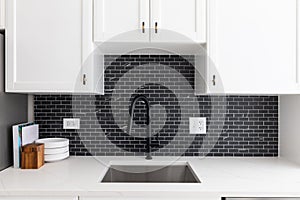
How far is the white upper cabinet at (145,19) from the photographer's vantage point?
1.79m

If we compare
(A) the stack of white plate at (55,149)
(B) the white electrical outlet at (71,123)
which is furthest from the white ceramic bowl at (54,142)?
(B) the white electrical outlet at (71,123)

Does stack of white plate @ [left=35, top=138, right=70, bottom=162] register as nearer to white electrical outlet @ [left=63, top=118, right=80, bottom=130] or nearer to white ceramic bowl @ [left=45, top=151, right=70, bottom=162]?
white ceramic bowl @ [left=45, top=151, right=70, bottom=162]

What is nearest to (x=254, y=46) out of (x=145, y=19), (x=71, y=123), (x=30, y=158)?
(x=145, y=19)

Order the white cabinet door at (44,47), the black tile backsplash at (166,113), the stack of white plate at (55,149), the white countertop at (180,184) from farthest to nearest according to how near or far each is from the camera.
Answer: the black tile backsplash at (166,113)
the stack of white plate at (55,149)
the white cabinet door at (44,47)
the white countertop at (180,184)

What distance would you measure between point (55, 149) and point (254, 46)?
1459 mm

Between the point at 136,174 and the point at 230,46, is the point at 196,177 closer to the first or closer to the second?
the point at 136,174

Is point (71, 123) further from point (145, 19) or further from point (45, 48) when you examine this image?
point (145, 19)

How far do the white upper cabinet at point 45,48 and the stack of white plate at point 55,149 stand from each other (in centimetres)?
40

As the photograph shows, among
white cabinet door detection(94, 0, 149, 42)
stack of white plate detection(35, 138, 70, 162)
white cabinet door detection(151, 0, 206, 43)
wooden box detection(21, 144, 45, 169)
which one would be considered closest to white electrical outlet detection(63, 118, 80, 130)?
stack of white plate detection(35, 138, 70, 162)

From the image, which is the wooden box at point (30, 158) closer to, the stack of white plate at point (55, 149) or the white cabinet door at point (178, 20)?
the stack of white plate at point (55, 149)

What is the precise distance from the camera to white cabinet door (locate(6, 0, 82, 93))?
5.83 ft

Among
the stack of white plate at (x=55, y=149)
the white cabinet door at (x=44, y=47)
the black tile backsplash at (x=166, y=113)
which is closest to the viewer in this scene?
the white cabinet door at (x=44, y=47)

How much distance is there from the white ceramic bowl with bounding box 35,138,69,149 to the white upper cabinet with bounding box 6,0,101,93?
1.29 feet

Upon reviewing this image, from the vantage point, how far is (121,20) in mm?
1789
